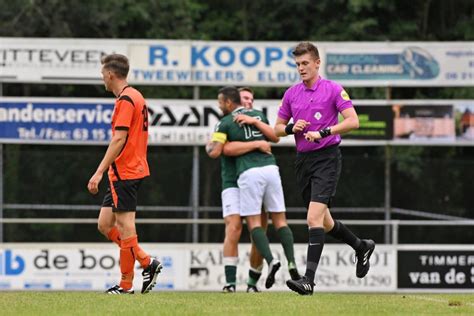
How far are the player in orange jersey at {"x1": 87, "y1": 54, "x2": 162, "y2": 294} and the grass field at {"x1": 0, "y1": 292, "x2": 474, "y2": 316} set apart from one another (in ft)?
1.39

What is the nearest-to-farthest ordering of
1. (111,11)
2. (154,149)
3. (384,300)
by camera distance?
1. (384,300)
2. (154,149)
3. (111,11)

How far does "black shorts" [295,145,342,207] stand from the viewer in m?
10.6

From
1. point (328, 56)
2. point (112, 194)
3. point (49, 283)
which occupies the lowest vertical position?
point (49, 283)

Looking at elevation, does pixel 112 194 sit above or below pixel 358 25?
below

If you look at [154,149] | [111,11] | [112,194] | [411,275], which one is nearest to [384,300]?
[112,194]

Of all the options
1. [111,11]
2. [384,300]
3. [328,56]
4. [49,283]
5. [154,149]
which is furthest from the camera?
[111,11]

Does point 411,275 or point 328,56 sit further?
point 328,56

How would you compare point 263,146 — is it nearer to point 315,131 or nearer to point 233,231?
point 233,231

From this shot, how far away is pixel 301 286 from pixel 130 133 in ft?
6.33

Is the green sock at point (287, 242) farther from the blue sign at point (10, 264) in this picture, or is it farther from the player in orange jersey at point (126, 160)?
the blue sign at point (10, 264)

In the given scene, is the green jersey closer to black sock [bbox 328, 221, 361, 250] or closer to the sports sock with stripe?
the sports sock with stripe

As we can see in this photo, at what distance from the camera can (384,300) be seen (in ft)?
33.6

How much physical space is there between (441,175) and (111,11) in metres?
9.45

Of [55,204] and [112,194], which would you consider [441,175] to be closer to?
[55,204]
